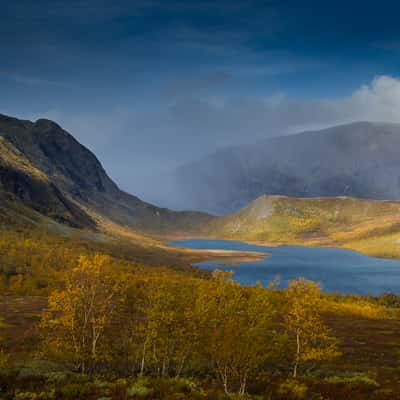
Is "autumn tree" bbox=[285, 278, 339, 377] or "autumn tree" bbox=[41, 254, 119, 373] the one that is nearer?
"autumn tree" bbox=[41, 254, 119, 373]

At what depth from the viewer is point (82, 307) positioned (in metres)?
40.4

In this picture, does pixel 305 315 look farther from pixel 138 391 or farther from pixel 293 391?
pixel 138 391

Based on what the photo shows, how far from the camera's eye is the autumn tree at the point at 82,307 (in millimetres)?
36594

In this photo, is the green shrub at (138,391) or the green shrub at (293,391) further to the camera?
the green shrub at (293,391)

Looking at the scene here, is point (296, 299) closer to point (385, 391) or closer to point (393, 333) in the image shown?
point (385, 391)

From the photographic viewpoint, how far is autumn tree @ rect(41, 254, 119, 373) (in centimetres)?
3659

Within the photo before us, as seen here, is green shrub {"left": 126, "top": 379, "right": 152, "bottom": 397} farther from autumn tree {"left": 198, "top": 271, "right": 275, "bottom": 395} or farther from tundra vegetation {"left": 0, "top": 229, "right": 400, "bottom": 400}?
autumn tree {"left": 198, "top": 271, "right": 275, "bottom": 395}

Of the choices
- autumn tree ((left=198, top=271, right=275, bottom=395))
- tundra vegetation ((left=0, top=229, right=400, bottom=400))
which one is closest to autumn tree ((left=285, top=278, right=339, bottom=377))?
tundra vegetation ((left=0, top=229, right=400, bottom=400))

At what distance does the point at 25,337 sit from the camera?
68.0 metres

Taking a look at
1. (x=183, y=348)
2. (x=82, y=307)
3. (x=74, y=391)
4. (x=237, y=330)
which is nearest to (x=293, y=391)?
(x=237, y=330)

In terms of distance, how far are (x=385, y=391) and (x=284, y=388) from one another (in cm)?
797

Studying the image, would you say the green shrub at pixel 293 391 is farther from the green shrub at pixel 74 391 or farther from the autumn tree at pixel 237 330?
the green shrub at pixel 74 391

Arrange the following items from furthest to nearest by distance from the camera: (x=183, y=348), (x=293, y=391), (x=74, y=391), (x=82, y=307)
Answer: (x=82, y=307)
(x=183, y=348)
(x=293, y=391)
(x=74, y=391)

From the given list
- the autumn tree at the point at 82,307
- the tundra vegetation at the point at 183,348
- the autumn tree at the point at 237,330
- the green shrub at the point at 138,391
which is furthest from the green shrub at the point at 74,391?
the autumn tree at the point at 82,307
